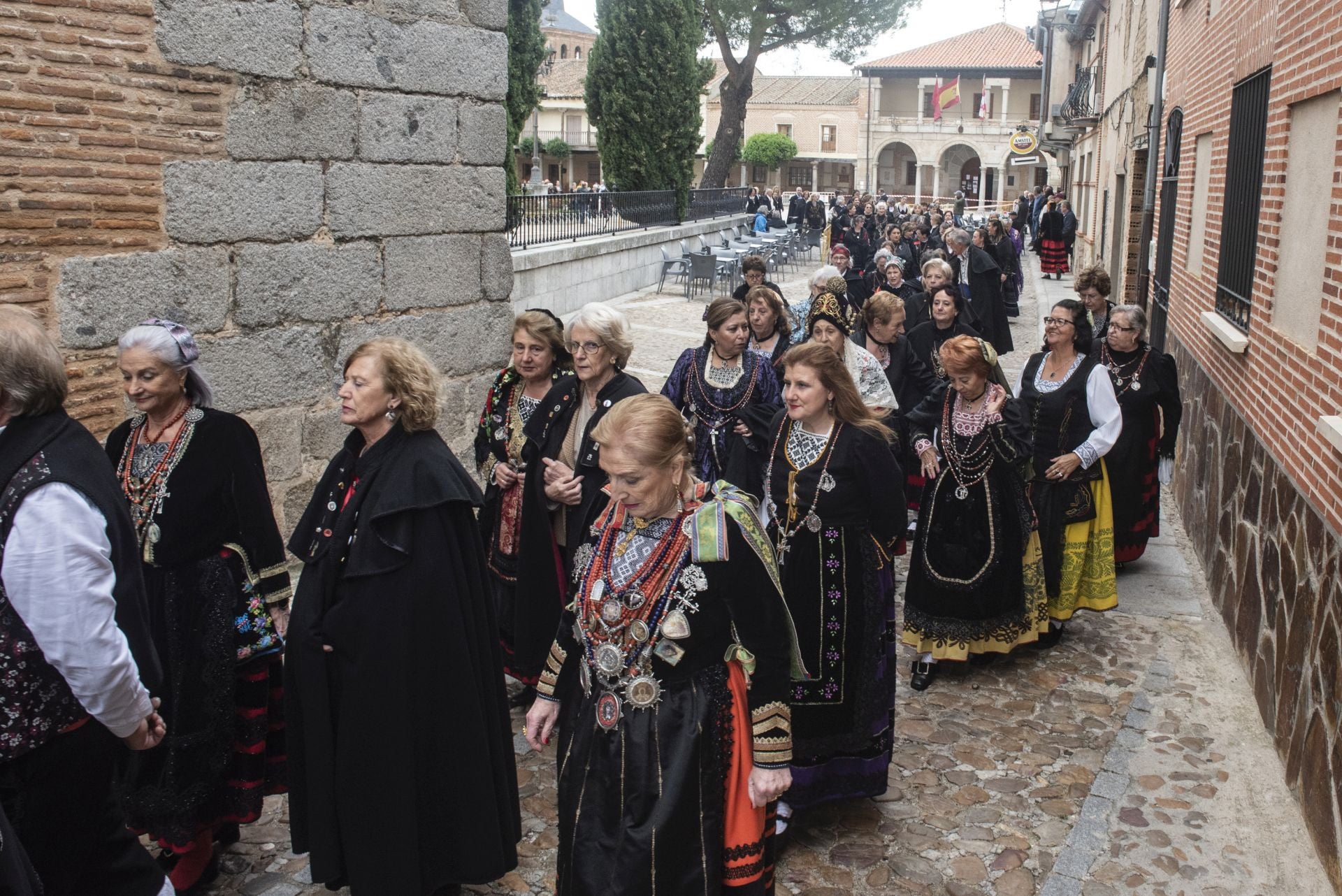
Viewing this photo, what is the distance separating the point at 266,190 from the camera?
5746 mm

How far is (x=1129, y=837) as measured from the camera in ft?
15.1

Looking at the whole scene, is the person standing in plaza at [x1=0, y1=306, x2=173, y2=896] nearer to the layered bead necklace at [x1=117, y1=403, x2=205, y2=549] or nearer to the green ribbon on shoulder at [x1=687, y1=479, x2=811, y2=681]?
the layered bead necklace at [x1=117, y1=403, x2=205, y2=549]

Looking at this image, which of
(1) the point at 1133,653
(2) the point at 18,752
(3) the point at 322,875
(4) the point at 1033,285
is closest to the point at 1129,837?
(1) the point at 1133,653

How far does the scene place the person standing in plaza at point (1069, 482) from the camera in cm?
657

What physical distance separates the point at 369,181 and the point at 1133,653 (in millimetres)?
4824

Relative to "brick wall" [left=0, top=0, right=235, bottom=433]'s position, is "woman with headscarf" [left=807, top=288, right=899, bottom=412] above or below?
below

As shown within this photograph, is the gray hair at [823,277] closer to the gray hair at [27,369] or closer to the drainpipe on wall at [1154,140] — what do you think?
the gray hair at [27,369]

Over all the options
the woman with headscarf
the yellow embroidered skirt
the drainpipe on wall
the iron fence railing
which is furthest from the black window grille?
the iron fence railing

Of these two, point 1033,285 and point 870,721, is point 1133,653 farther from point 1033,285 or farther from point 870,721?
point 1033,285

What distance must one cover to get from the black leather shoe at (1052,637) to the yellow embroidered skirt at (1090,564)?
0.30 feet

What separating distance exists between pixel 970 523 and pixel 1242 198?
341 cm

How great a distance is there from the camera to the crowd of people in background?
3.10 meters

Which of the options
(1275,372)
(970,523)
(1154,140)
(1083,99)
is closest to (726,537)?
→ (970,523)

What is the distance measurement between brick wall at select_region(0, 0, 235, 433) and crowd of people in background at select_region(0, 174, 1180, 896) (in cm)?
115
